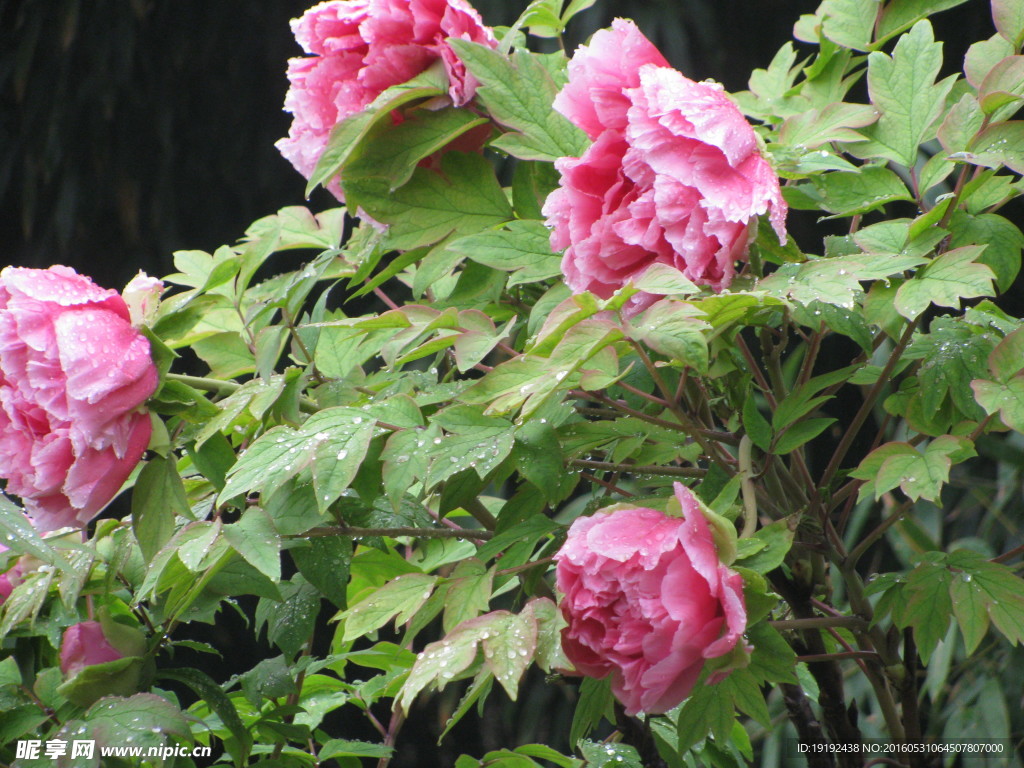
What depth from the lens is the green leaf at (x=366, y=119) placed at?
484mm

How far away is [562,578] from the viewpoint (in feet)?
1.37

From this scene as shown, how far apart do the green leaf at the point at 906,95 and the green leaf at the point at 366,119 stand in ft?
0.77

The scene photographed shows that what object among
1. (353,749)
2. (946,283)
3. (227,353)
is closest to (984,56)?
(946,283)

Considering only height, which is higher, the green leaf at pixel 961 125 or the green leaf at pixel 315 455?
the green leaf at pixel 961 125

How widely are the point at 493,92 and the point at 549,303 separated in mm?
113

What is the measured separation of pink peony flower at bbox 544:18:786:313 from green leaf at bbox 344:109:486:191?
0.07m

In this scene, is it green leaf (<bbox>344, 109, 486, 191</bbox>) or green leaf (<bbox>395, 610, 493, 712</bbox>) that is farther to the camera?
green leaf (<bbox>344, 109, 486, 191</bbox>)

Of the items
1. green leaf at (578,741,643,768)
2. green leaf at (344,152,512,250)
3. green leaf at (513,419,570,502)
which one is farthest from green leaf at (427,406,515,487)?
green leaf at (578,741,643,768)

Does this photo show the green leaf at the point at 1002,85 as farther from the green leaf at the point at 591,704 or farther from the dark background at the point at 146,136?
the dark background at the point at 146,136

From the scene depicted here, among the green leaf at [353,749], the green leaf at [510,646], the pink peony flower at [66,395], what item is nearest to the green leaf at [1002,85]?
the green leaf at [510,646]

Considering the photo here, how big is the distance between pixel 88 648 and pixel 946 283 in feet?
1.68

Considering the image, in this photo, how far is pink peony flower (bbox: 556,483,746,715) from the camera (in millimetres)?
385

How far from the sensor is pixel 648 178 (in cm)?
44

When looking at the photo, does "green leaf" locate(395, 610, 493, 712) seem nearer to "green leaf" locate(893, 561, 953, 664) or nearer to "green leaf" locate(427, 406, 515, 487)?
"green leaf" locate(427, 406, 515, 487)
